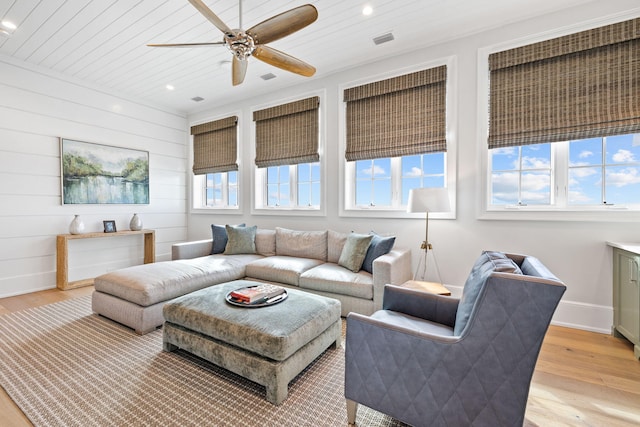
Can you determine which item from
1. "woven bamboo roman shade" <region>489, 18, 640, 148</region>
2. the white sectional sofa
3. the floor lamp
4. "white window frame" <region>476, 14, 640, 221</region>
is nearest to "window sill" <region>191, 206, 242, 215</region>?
the white sectional sofa

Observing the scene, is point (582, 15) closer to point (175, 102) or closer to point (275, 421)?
point (275, 421)

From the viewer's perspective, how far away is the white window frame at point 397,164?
3.04 metres

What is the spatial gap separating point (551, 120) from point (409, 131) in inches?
51.6

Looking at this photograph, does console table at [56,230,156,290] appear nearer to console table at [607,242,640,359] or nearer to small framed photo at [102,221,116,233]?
small framed photo at [102,221,116,233]

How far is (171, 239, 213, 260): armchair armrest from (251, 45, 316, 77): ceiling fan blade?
266 centimetres

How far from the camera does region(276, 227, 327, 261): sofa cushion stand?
140 inches

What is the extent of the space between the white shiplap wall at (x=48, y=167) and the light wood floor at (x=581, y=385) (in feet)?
8.97

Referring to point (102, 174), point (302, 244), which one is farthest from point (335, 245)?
point (102, 174)

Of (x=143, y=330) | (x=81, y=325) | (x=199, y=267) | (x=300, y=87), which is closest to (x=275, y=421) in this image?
(x=143, y=330)

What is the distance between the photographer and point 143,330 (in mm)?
2455

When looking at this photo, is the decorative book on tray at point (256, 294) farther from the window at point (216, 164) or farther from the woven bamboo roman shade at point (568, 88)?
the window at point (216, 164)

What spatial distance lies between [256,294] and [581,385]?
7.32ft

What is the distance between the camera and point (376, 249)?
292 centimetres

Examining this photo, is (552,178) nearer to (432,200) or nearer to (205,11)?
(432,200)
